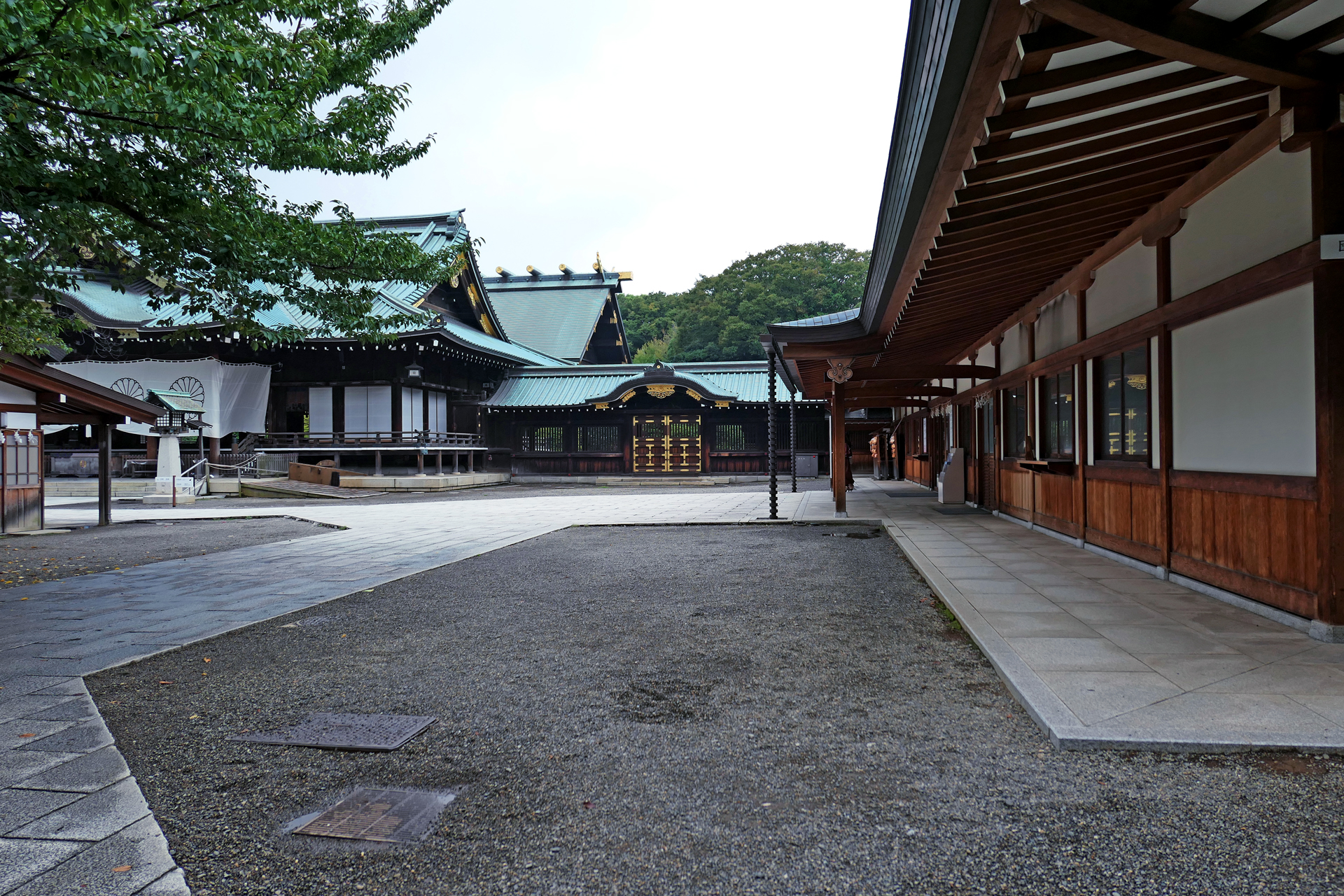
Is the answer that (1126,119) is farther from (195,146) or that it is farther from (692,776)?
(195,146)

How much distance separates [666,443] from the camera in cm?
2989

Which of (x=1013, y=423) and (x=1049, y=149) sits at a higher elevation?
(x=1049, y=149)

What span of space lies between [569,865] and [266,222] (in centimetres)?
732

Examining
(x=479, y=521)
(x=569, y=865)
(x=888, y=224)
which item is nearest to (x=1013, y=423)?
(x=888, y=224)

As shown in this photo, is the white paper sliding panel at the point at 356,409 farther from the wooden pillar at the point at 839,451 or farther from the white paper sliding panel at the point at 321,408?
the wooden pillar at the point at 839,451

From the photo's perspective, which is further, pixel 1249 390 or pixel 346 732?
pixel 1249 390

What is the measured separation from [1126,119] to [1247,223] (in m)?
1.52

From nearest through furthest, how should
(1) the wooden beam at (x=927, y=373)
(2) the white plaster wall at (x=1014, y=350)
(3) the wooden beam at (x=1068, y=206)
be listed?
(3) the wooden beam at (x=1068, y=206) → (2) the white plaster wall at (x=1014, y=350) → (1) the wooden beam at (x=927, y=373)

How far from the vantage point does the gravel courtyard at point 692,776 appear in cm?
227

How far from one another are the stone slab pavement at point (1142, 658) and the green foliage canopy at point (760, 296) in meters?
40.4

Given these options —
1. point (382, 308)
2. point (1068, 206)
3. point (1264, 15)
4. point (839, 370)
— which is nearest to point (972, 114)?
point (1264, 15)

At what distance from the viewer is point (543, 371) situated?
105 feet

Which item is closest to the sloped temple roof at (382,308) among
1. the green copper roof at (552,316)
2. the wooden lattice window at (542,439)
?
the wooden lattice window at (542,439)

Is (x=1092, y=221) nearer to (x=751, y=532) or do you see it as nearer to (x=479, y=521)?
(x=751, y=532)
